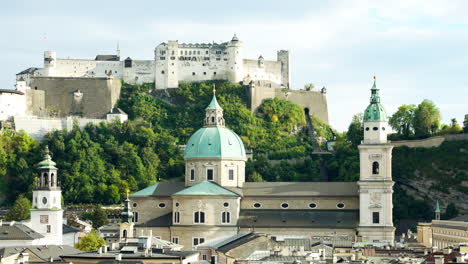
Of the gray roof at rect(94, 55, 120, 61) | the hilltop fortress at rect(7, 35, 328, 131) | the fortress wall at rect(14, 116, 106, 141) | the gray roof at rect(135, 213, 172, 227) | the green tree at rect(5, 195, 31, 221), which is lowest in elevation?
the gray roof at rect(135, 213, 172, 227)

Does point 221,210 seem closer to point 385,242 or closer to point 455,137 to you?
point 385,242

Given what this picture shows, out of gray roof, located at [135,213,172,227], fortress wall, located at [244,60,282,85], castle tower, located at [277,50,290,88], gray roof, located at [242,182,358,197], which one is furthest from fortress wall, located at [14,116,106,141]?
gray roof, located at [242,182,358,197]

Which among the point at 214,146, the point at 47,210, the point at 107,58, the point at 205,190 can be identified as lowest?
the point at 47,210

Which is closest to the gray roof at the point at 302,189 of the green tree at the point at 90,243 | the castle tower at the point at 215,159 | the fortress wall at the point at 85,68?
the castle tower at the point at 215,159

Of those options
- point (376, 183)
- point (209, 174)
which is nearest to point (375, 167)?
point (376, 183)

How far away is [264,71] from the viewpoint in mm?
137375

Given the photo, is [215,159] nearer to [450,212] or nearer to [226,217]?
[226,217]

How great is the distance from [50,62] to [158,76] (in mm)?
12073

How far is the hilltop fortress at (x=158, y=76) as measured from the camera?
13038cm

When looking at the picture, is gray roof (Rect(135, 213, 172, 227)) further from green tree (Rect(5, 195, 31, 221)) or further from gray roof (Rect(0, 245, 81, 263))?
green tree (Rect(5, 195, 31, 221))

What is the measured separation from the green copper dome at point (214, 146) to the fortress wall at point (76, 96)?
40.0m

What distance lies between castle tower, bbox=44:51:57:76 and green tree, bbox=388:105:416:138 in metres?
38.2

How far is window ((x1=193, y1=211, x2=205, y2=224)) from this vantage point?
8681cm

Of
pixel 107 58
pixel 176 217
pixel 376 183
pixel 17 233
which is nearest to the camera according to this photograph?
pixel 17 233
